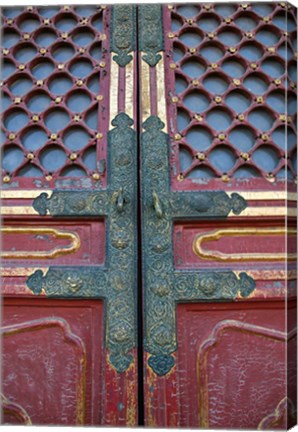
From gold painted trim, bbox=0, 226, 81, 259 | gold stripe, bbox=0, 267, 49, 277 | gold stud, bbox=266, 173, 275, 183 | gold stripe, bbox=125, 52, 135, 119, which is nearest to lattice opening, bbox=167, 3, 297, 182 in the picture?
gold stud, bbox=266, 173, 275, 183

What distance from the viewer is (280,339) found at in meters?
1.31

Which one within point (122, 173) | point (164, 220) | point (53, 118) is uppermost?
point (53, 118)

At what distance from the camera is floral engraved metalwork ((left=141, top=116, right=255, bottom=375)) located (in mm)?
1283

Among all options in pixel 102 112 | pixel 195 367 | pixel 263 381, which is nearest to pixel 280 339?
pixel 263 381

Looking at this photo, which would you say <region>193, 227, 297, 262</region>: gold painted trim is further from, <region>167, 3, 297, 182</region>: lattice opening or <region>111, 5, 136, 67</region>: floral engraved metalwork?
<region>111, 5, 136, 67</region>: floral engraved metalwork

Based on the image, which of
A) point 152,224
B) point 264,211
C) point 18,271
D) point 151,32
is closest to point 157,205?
point 152,224

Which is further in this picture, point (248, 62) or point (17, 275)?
point (248, 62)

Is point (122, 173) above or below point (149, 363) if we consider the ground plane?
above

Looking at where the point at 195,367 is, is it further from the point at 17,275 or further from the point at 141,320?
the point at 17,275

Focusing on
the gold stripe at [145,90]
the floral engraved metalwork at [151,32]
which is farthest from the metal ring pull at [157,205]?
the floral engraved metalwork at [151,32]

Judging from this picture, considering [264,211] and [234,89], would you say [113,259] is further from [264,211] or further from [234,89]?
[234,89]

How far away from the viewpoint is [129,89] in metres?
1.44

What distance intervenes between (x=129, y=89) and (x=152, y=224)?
381mm

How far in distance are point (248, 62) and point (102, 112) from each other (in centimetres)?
43
